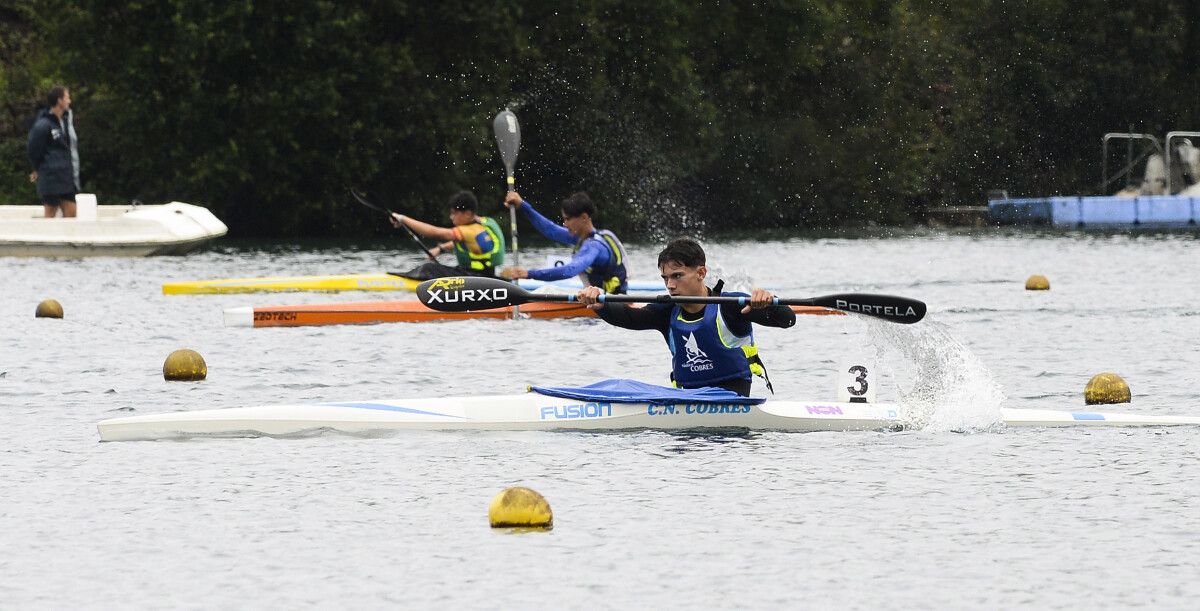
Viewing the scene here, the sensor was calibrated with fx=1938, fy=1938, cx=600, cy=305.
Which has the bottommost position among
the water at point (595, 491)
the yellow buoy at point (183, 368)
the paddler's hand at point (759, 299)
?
the water at point (595, 491)

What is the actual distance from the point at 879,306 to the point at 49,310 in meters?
11.3

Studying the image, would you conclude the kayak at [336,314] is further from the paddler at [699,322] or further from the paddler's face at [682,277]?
the paddler's face at [682,277]

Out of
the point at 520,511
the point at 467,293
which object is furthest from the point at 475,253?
the point at 520,511

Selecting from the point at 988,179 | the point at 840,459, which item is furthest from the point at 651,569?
the point at 988,179

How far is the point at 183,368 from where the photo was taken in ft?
49.2

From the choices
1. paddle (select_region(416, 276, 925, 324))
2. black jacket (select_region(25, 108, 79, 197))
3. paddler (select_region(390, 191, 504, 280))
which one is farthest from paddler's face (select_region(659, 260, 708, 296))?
black jacket (select_region(25, 108, 79, 197))

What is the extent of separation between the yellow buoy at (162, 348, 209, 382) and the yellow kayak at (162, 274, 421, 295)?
23.2 feet

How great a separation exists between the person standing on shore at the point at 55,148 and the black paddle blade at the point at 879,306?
18.4m

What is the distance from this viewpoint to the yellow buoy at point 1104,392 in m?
13.2

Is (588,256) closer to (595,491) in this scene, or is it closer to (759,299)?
(759,299)

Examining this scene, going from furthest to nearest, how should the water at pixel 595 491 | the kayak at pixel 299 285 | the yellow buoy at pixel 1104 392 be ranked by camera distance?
the kayak at pixel 299 285, the yellow buoy at pixel 1104 392, the water at pixel 595 491

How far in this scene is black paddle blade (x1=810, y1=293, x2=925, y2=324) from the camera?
1212 centimetres

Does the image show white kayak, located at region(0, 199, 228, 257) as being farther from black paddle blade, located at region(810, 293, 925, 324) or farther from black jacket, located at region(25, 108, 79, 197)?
black paddle blade, located at region(810, 293, 925, 324)

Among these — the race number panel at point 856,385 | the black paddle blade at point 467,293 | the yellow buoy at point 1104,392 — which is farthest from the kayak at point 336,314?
the race number panel at point 856,385
